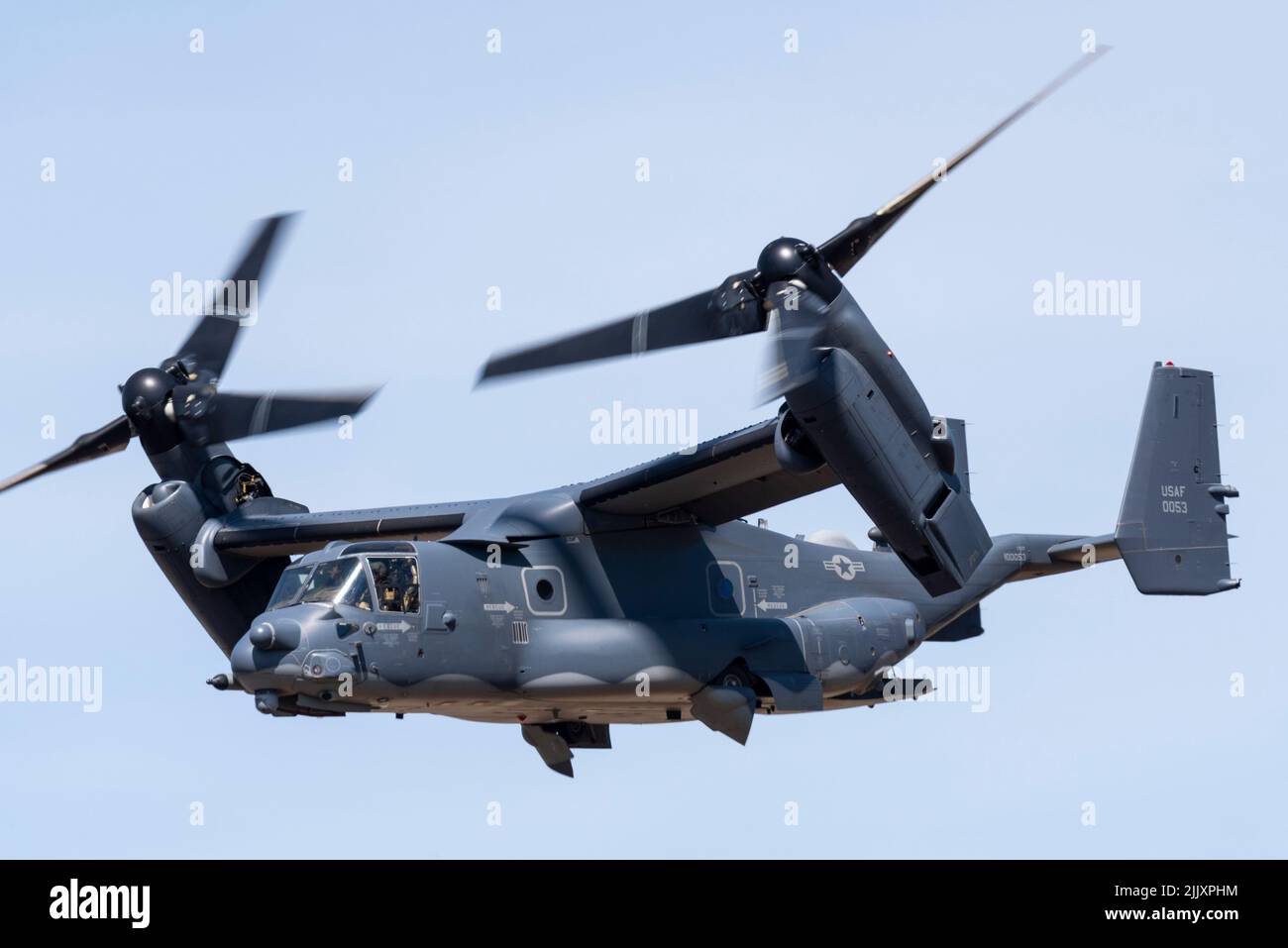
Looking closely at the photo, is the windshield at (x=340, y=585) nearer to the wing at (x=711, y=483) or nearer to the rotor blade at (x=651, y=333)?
the rotor blade at (x=651, y=333)

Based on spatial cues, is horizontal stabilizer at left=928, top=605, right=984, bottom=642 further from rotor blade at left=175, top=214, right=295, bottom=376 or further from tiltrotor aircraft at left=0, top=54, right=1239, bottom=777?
rotor blade at left=175, top=214, right=295, bottom=376

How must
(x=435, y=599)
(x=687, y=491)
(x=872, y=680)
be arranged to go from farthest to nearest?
(x=872, y=680) → (x=687, y=491) → (x=435, y=599)

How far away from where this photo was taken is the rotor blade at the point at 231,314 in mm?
25094

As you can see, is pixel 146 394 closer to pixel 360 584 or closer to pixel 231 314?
pixel 231 314

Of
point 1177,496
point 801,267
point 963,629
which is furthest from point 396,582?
point 1177,496

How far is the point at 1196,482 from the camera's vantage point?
2466cm

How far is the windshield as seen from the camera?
20.6 metres

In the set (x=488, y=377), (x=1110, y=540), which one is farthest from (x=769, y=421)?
(x=1110, y=540)

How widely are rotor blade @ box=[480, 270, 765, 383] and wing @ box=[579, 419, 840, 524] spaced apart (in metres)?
1.43

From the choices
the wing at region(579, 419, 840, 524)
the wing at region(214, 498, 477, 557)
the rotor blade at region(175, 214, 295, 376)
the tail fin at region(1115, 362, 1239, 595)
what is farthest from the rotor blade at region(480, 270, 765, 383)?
the tail fin at region(1115, 362, 1239, 595)

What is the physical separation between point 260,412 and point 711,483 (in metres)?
5.68

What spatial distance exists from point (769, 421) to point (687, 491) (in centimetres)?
179

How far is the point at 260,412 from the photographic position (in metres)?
23.6

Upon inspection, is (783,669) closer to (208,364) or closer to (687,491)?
(687,491)
